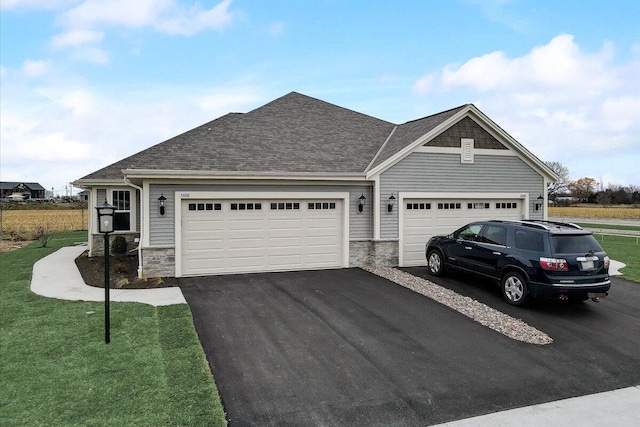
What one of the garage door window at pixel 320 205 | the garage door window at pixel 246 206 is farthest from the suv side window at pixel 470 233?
the garage door window at pixel 246 206

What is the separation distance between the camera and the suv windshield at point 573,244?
25.3ft

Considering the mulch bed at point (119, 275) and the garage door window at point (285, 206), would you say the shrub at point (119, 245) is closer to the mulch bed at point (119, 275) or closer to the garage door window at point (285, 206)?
the mulch bed at point (119, 275)

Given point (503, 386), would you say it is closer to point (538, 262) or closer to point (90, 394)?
point (538, 262)

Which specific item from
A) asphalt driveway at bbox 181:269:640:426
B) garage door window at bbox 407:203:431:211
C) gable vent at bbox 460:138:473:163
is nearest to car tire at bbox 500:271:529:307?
asphalt driveway at bbox 181:269:640:426

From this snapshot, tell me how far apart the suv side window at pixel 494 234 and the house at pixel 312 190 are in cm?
340

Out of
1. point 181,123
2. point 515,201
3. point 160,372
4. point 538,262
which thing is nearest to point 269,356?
point 160,372

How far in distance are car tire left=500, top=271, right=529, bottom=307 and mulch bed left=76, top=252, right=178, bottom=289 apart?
7474 millimetres

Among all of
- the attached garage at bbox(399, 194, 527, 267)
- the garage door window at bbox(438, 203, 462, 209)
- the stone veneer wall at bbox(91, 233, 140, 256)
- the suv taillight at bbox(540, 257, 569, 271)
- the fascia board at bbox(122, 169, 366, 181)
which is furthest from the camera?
the stone veneer wall at bbox(91, 233, 140, 256)

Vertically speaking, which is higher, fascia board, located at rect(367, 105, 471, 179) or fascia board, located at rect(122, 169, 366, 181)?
fascia board, located at rect(367, 105, 471, 179)

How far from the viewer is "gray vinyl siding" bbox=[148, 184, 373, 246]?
420 inches

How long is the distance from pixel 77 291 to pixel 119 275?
6.21ft

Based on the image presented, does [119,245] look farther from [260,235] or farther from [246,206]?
[260,235]

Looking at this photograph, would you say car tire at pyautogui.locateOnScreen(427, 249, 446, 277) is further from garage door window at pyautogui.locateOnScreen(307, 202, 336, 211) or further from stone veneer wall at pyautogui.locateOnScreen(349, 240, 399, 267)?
garage door window at pyautogui.locateOnScreen(307, 202, 336, 211)

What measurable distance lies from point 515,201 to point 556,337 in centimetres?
794
